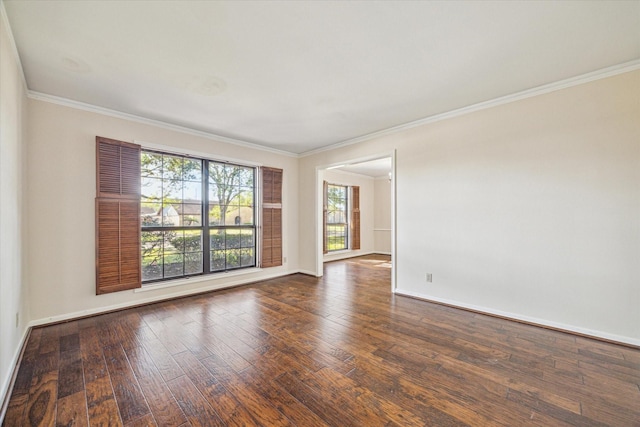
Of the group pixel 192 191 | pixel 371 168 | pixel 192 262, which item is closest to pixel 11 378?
pixel 192 262

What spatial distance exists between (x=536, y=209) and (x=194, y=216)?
4.69m

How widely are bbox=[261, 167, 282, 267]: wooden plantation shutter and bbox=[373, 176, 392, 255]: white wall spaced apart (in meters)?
4.47

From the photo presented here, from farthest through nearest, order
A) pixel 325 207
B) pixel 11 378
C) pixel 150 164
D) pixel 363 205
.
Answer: pixel 363 205, pixel 325 207, pixel 150 164, pixel 11 378

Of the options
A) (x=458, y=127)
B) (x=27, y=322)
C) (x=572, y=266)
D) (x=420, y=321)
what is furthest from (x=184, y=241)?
(x=572, y=266)

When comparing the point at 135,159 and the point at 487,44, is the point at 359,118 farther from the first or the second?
the point at 135,159

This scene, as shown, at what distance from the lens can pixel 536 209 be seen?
9.47ft

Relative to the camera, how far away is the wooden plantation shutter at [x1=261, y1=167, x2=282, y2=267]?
16.5 ft

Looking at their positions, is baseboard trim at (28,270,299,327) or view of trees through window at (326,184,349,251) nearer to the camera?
baseboard trim at (28,270,299,327)

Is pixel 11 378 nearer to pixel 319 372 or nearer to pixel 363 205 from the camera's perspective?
pixel 319 372

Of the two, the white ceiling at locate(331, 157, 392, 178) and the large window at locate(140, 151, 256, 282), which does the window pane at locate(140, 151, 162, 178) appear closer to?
the large window at locate(140, 151, 256, 282)

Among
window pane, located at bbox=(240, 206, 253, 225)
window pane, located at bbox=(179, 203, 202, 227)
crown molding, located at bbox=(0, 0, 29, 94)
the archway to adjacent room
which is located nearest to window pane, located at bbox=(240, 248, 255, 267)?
window pane, located at bbox=(240, 206, 253, 225)

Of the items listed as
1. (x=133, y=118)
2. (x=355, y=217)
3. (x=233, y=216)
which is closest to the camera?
(x=133, y=118)

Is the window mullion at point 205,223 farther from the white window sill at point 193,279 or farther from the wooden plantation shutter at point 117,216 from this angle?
the wooden plantation shutter at point 117,216

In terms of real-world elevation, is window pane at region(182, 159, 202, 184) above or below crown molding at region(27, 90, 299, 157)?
below
